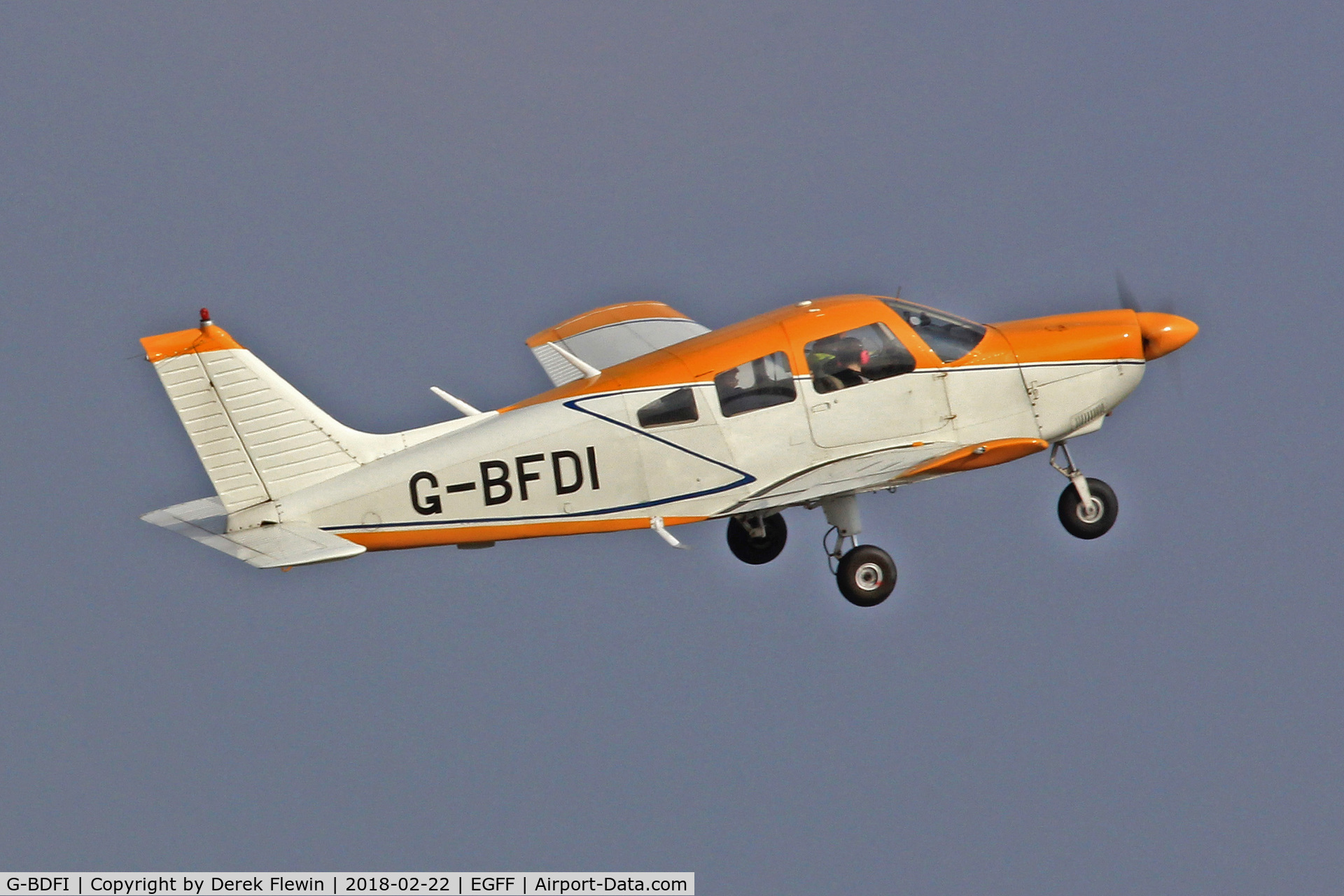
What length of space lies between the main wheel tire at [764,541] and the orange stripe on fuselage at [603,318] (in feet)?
10.8

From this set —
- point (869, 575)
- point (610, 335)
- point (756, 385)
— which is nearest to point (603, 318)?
point (610, 335)

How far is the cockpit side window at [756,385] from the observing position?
19.1 metres

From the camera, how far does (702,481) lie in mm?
19109

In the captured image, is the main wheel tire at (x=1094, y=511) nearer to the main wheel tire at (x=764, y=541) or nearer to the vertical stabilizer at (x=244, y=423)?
the main wheel tire at (x=764, y=541)

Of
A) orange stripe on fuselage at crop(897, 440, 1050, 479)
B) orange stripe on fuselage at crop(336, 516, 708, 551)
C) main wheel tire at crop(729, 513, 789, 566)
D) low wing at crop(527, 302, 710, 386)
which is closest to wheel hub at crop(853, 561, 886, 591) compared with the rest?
orange stripe on fuselage at crop(897, 440, 1050, 479)

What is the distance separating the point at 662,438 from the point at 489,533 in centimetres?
200

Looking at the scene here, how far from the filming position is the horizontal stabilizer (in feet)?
58.0

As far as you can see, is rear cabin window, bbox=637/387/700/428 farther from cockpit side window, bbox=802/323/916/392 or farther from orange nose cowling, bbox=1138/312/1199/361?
orange nose cowling, bbox=1138/312/1199/361

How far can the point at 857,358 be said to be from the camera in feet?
63.3

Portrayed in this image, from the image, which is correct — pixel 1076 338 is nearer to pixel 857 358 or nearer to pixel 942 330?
pixel 942 330

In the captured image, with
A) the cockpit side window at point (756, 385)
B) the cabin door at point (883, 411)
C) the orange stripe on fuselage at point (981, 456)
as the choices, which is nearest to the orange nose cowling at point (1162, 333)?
the orange stripe on fuselage at point (981, 456)

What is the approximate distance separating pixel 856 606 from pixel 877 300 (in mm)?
3216

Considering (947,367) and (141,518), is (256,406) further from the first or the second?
(947,367)

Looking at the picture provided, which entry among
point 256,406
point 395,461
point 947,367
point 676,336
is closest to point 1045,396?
point 947,367
